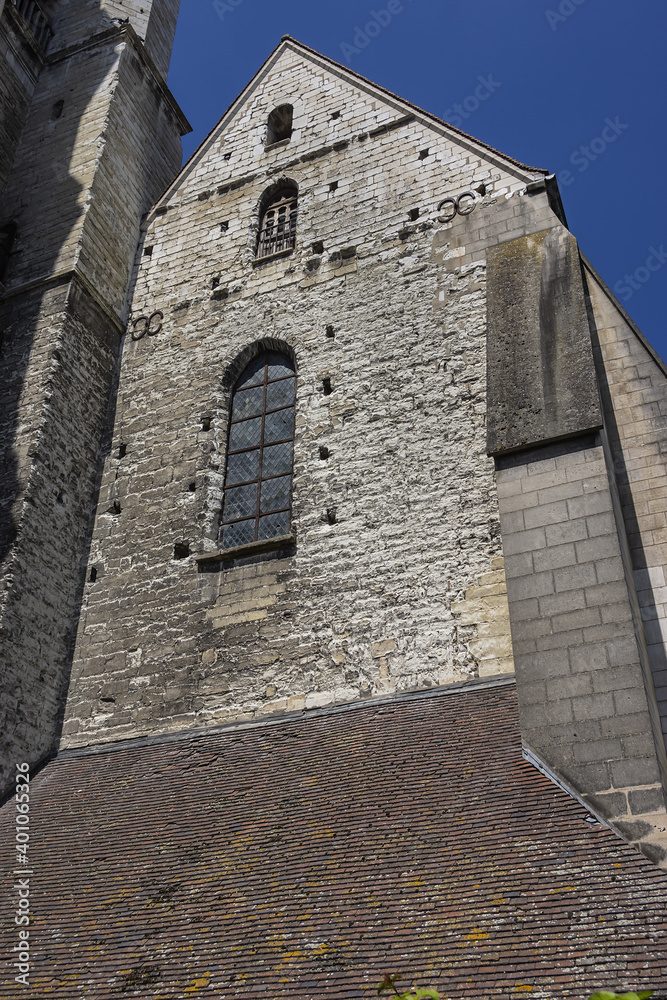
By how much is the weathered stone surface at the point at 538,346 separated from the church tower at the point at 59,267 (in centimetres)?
493

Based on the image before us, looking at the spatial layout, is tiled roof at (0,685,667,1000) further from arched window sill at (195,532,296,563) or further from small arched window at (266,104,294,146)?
small arched window at (266,104,294,146)

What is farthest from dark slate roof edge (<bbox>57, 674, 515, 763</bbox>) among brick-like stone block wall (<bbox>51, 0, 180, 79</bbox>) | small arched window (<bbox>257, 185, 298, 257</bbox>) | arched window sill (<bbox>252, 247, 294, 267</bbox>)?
brick-like stone block wall (<bbox>51, 0, 180, 79</bbox>)

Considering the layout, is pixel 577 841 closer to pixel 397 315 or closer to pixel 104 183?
pixel 397 315

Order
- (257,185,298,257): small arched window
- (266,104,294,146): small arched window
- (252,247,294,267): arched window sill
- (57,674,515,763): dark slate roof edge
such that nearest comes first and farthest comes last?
(57,674,515,763): dark slate roof edge < (252,247,294,267): arched window sill < (257,185,298,257): small arched window < (266,104,294,146): small arched window

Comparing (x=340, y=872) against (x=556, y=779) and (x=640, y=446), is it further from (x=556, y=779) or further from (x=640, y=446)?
(x=640, y=446)

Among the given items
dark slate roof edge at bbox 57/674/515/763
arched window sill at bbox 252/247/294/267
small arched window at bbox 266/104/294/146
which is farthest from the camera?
small arched window at bbox 266/104/294/146

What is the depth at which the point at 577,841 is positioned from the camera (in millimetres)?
5188

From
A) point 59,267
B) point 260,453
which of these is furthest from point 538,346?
point 59,267

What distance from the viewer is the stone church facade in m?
5.48

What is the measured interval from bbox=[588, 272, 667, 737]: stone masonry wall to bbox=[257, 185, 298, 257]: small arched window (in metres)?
4.40

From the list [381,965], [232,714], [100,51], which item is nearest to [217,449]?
[232,714]

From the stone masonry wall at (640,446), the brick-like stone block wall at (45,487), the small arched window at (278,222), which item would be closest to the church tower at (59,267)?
the brick-like stone block wall at (45,487)

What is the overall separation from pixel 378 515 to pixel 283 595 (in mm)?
1165

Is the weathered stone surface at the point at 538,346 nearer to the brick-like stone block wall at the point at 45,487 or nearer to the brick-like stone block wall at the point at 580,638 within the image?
the brick-like stone block wall at the point at 580,638
